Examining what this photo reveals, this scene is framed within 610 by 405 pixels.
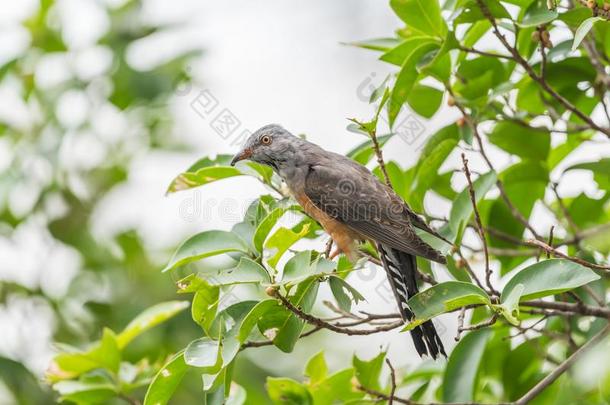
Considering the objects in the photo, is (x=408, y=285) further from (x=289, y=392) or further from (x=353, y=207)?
(x=289, y=392)

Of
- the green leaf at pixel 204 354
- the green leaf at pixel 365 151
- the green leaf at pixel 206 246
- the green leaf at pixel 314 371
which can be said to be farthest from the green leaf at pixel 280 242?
the green leaf at pixel 314 371

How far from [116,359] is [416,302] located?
1.64 meters

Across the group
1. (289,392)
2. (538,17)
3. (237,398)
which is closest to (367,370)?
(289,392)

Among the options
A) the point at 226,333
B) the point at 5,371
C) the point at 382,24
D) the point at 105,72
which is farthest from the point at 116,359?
the point at 382,24

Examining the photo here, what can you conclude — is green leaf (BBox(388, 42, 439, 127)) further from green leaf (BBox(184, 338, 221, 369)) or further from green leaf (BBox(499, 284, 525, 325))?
green leaf (BBox(184, 338, 221, 369))

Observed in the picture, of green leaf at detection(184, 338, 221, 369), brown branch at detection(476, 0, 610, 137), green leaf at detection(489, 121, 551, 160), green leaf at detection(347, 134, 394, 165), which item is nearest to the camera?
green leaf at detection(184, 338, 221, 369)

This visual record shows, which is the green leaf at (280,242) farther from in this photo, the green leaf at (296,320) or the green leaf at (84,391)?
the green leaf at (84,391)

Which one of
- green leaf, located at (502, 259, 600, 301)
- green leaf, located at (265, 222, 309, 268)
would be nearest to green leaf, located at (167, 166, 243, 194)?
green leaf, located at (265, 222, 309, 268)

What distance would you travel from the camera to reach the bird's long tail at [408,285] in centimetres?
342

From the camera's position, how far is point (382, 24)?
11375 mm

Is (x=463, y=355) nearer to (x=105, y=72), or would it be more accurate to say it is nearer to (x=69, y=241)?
(x=69, y=241)

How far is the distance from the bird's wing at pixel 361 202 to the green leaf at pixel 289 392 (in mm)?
692

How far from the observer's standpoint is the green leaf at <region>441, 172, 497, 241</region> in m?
3.30

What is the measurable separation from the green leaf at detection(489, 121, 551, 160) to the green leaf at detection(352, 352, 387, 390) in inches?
48.2
